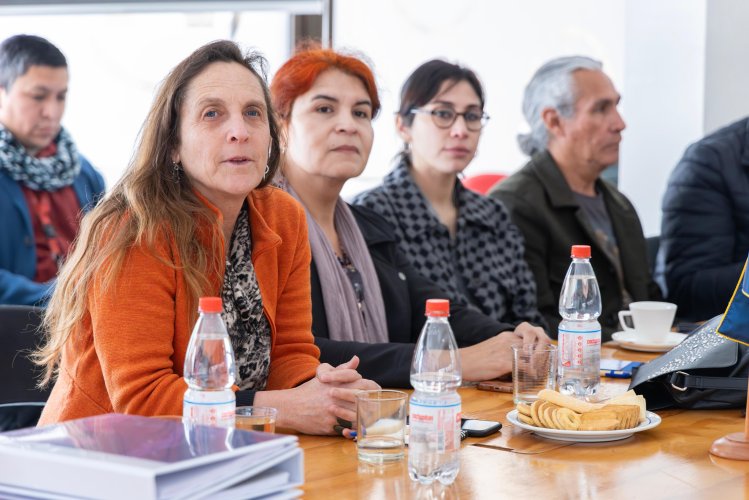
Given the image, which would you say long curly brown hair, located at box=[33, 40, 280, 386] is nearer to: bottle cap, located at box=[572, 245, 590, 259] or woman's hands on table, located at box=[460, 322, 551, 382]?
woman's hands on table, located at box=[460, 322, 551, 382]

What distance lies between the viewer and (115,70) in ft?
15.2

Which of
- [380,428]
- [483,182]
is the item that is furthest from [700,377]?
[483,182]

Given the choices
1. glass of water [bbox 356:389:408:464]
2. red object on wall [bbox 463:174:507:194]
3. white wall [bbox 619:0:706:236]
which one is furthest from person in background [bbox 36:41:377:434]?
white wall [bbox 619:0:706:236]

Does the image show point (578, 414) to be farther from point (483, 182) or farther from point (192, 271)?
point (483, 182)

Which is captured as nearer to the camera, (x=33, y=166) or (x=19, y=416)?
(x=19, y=416)

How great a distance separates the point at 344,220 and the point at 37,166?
155 cm

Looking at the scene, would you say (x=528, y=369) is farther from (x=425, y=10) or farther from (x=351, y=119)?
(x=425, y=10)

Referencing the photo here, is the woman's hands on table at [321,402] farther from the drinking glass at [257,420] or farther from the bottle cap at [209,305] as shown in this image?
the bottle cap at [209,305]

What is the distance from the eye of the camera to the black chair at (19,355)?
1968 mm

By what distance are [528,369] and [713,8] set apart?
3.03 m

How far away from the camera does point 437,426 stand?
4.33 ft

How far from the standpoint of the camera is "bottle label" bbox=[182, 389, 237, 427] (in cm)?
131

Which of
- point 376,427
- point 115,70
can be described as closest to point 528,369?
point 376,427

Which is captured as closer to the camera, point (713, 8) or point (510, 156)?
point (713, 8)
